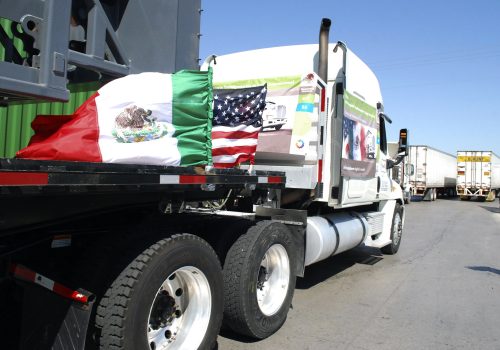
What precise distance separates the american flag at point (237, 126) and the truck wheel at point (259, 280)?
733mm

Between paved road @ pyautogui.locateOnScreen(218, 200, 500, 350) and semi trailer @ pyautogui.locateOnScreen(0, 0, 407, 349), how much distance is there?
51 cm

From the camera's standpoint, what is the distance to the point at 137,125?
2.90 meters

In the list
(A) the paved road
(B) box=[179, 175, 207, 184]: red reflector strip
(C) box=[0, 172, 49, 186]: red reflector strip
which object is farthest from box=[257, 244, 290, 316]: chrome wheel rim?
(C) box=[0, 172, 49, 186]: red reflector strip

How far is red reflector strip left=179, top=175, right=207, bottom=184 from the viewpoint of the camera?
9.98 ft

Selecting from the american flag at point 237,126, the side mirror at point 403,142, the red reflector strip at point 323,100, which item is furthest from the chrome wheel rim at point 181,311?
the side mirror at point 403,142

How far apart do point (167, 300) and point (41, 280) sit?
881 mm

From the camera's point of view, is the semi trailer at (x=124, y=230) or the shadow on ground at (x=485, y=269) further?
the shadow on ground at (x=485, y=269)

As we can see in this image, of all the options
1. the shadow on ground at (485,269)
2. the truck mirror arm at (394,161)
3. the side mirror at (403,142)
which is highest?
the side mirror at (403,142)

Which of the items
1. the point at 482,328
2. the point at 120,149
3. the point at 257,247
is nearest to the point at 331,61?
the point at 257,247

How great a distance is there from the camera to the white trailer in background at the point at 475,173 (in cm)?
3569

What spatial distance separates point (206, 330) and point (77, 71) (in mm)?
2185

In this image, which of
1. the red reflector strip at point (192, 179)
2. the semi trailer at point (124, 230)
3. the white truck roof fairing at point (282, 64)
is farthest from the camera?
the white truck roof fairing at point (282, 64)

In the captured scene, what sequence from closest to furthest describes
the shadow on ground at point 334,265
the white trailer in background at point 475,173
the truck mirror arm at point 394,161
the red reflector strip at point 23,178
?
the red reflector strip at point 23,178 < the shadow on ground at point 334,265 < the truck mirror arm at point 394,161 < the white trailer in background at point 475,173

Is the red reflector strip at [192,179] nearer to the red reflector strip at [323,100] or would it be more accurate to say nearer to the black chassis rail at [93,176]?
the black chassis rail at [93,176]
